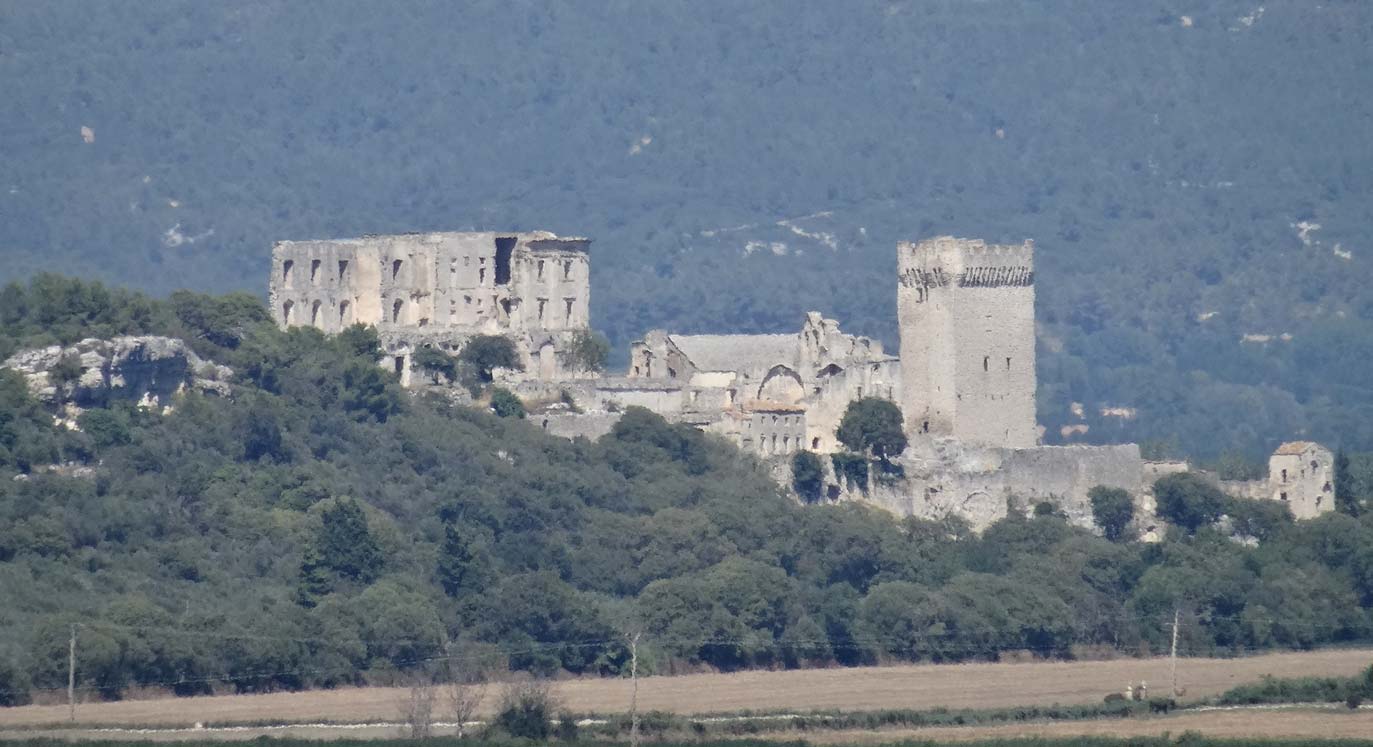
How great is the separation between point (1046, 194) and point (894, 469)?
87099 millimetres

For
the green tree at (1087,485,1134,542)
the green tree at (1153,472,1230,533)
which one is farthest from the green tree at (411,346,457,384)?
the green tree at (1153,472,1230,533)

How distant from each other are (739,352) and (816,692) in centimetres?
1911

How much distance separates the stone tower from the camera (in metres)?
64.8

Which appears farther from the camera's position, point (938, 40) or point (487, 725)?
point (938, 40)

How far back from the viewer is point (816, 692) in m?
50.6

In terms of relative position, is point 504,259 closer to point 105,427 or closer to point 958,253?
point 958,253

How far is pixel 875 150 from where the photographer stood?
150 meters

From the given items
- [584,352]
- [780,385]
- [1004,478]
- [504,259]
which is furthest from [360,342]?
[1004,478]

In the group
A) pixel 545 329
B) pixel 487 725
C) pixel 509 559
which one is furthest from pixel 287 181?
pixel 487 725

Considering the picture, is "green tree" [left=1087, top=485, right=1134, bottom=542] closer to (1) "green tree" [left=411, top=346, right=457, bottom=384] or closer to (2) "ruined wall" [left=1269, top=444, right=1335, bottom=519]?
(2) "ruined wall" [left=1269, top=444, right=1335, bottom=519]

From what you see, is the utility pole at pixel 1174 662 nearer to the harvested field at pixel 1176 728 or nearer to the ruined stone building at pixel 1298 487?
the harvested field at pixel 1176 728

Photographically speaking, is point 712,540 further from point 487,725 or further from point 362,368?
point 487,725

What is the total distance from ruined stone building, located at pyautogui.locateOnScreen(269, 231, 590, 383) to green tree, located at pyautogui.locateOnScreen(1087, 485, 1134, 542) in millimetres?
10592

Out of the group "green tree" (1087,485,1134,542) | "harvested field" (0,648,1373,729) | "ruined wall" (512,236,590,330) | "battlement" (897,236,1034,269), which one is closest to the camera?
"harvested field" (0,648,1373,729)
